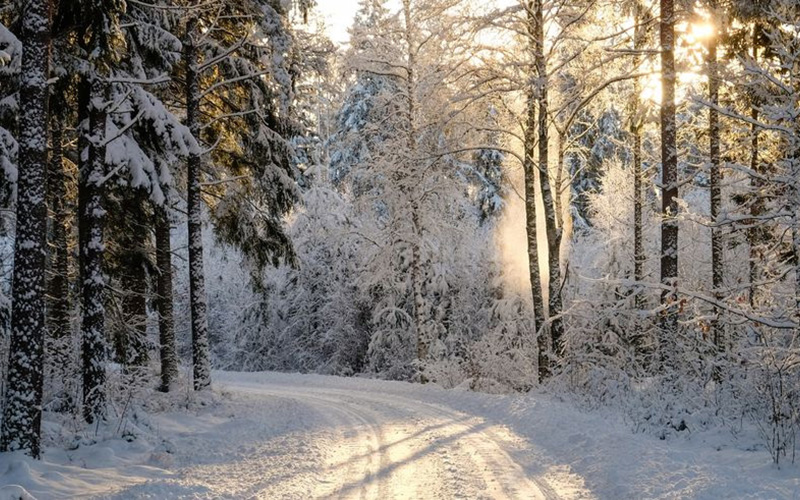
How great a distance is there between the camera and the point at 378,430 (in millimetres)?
11734

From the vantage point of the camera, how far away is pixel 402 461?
8977 mm

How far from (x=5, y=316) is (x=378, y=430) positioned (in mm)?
7126

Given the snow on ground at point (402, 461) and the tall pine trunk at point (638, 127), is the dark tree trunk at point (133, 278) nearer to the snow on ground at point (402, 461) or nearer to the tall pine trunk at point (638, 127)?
the snow on ground at point (402, 461)

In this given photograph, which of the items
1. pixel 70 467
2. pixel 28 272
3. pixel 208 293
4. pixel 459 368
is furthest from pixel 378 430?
pixel 208 293

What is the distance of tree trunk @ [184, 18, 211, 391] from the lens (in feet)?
48.6

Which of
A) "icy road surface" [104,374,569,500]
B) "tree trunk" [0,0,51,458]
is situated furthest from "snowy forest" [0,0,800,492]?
"icy road surface" [104,374,569,500]

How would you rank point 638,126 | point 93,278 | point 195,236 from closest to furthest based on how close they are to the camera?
point 93,278 → point 195,236 → point 638,126

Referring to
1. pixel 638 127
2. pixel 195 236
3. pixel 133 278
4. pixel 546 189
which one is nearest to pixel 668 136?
pixel 638 127

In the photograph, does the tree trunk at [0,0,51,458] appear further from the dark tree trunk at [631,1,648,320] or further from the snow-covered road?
the dark tree trunk at [631,1,648,320]

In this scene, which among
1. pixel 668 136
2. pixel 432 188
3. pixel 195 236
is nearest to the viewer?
pixel 668 136

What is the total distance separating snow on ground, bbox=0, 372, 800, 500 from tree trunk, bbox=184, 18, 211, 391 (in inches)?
74.7

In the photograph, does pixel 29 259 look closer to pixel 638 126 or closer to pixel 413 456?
pixel 413 456

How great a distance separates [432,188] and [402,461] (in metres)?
14.3

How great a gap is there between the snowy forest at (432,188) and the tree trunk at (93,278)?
0.14ft
